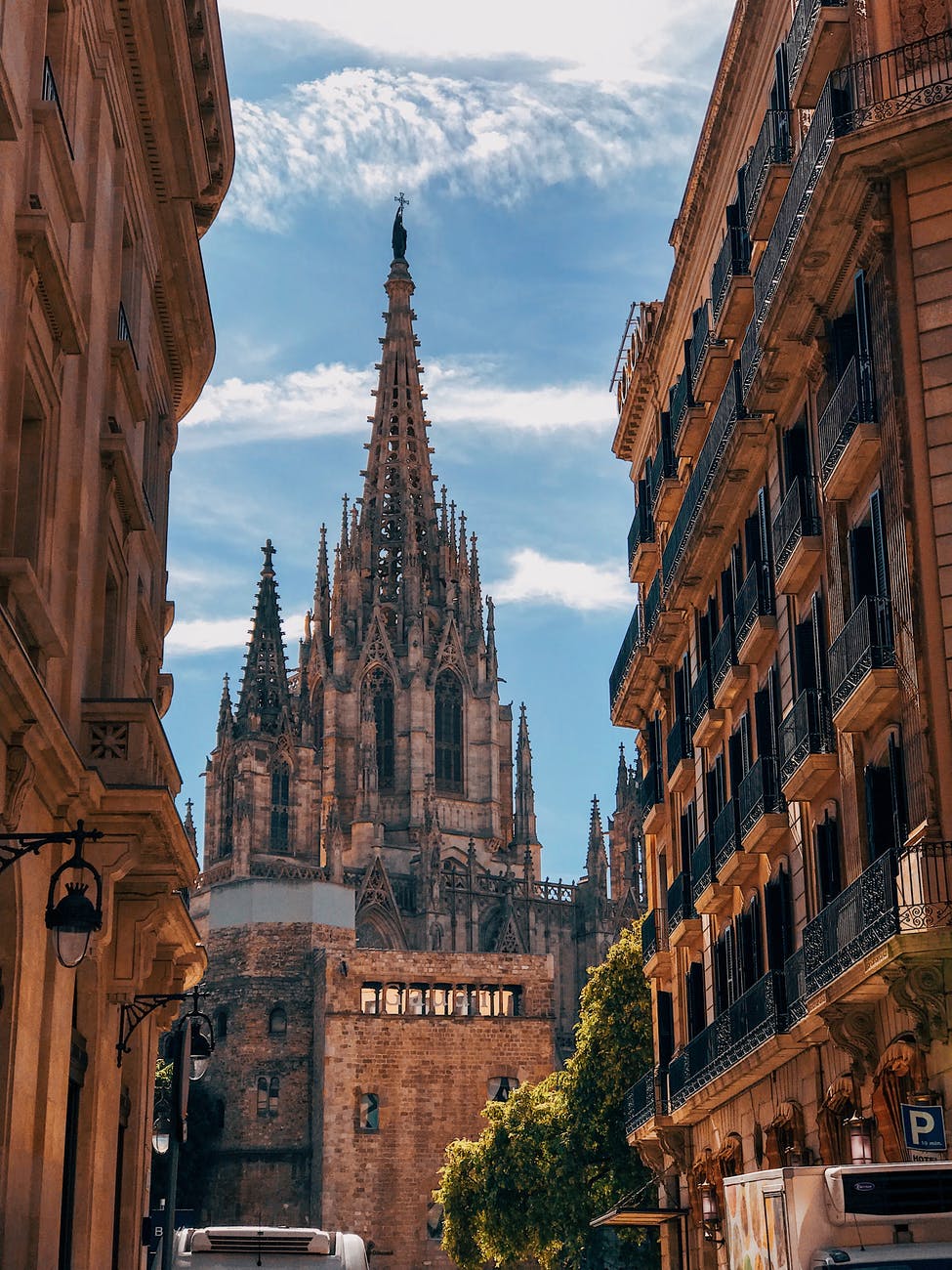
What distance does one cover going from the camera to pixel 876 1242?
11.1m

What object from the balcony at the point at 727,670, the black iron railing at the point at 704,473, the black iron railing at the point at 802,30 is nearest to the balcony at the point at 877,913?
the balcony at the point at 727,670

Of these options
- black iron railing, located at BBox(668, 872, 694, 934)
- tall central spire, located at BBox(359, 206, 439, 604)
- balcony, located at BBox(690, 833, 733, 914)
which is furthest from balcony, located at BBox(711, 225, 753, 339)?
tall central spire, located at BBox(359, 206, 439, 604)

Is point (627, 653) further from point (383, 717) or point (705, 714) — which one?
point (383, 717)

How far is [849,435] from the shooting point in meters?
21.2

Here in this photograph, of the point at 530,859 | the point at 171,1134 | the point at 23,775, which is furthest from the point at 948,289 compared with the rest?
the point at 530,859

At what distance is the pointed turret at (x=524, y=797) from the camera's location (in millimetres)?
109438

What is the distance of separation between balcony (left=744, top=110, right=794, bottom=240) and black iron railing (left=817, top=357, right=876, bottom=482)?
155 inches

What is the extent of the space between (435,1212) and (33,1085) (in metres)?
54.6

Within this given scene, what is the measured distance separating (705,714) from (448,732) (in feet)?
266

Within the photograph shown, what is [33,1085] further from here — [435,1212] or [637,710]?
[435,1212]

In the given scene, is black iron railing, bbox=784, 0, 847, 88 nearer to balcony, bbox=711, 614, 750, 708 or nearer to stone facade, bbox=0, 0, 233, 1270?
stone facade, bbox=0, 0, 233, 1270

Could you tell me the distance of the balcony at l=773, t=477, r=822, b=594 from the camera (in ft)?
76.1

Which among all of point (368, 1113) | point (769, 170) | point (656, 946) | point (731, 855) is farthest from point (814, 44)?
point (368, 1113)

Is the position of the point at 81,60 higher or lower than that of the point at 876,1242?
higher
